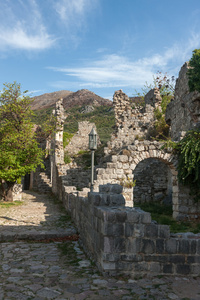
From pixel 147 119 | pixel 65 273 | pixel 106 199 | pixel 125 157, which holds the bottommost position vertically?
pixel 65 273

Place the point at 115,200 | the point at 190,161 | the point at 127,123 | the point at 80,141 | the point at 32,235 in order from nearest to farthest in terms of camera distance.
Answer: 1. the point at 115,200
2. the point at 32,235
3. the point at 190,161
4. the point at 127,123
5. the point at 80,141

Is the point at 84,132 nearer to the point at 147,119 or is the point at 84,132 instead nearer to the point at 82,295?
the point at 147,119

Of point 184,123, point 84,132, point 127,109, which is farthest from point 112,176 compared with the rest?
point 84,132

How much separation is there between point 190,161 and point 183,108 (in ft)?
18.6

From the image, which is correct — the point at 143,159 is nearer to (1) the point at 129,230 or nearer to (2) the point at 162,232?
(2) the point at 162,232

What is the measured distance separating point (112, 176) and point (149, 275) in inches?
284

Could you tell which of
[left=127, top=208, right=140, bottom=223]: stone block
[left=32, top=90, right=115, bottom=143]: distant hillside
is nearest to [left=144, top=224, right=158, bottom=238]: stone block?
[left=127, top=208, right=140, bottom=223]: stone block

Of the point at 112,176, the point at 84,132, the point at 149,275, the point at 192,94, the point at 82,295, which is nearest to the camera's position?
the point at 82,295

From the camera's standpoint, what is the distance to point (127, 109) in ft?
67.2

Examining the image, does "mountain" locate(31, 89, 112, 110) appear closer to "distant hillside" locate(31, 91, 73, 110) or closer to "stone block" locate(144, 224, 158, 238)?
"distant hillside" locate(31, 91, 73, 110)

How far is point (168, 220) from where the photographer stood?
11.9m

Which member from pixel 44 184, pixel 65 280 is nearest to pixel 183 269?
pixel 65 280

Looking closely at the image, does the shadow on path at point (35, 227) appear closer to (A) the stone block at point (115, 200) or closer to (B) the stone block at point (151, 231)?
(A) the stone block at point (115, 200)

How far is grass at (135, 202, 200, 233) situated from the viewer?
10.4m
